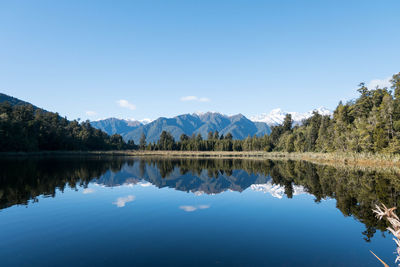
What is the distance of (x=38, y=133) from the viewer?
104m

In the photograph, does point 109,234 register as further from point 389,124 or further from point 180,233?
point 389,124

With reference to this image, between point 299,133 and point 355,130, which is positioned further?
point 299,133

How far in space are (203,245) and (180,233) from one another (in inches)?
80.5

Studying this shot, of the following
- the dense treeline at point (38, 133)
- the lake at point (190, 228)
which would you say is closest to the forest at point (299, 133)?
the dense treeline at point (38, 133)

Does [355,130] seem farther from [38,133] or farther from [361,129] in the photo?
[38,133]

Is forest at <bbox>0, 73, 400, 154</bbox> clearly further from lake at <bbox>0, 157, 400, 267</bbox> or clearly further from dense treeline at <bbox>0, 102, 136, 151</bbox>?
lake at <bbox>0, 157, 400, 267</bbox>

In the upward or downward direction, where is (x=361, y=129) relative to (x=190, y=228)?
upward

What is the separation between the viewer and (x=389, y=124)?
192 ft

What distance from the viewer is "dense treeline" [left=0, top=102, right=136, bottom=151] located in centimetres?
8594

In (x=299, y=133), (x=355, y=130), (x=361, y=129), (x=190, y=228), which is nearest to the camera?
(x=190, y=228)

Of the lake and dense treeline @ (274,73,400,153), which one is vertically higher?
dense treeline @ (274,73,400,153)

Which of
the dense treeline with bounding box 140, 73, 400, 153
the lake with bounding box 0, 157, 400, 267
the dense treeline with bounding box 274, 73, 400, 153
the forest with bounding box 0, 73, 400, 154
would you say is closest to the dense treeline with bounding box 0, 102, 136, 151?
the forest with bounding box 0, 73, 400, 154

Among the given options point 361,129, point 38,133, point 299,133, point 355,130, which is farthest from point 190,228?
point 299,133

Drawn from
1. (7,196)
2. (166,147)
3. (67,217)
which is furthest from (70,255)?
(166,147)
